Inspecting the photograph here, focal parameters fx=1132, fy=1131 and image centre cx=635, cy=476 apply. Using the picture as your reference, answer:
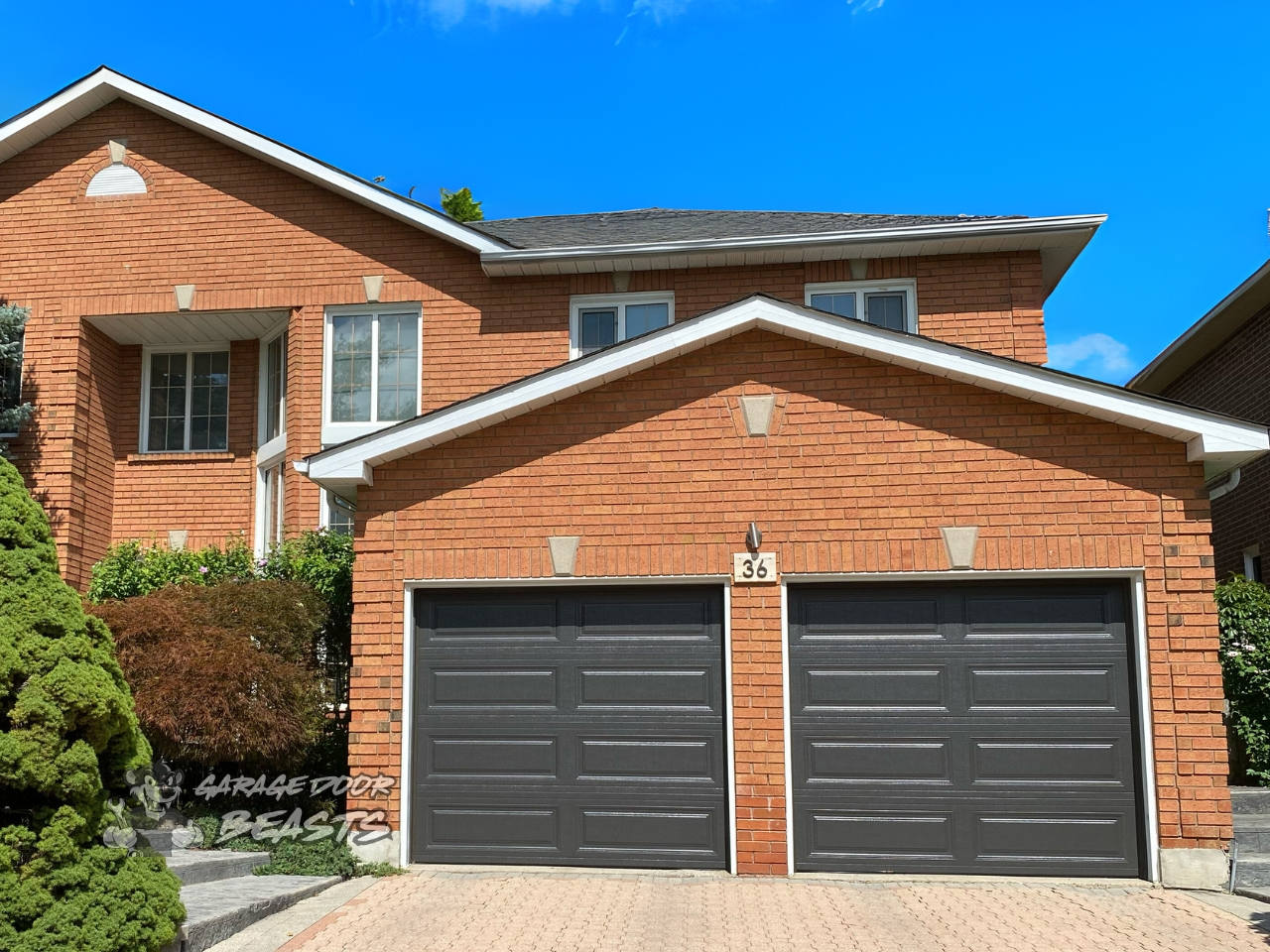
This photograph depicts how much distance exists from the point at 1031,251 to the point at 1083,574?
5745mm

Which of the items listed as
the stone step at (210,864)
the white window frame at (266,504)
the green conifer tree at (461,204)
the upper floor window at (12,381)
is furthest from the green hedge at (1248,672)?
the green conifer tree at (461,204)

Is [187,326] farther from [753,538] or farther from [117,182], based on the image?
[753,538]

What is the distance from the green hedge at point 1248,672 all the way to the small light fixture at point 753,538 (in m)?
4.81

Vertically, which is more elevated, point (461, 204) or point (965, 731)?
point (461, 204)

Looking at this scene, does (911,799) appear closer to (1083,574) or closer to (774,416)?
(1083,574)

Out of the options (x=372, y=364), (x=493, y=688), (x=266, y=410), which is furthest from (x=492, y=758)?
(x=266, y=410)

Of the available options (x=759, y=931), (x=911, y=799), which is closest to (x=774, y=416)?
(x=911, y=799)

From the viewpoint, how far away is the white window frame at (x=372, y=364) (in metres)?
14.1

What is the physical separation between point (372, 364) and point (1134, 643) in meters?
9.51

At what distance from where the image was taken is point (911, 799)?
8719mm

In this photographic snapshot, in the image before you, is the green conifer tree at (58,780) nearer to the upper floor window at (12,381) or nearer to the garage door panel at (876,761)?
the garage door panel at (876,761)

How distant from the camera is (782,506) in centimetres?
900

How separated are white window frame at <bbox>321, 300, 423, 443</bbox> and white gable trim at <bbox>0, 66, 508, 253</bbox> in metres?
1.10

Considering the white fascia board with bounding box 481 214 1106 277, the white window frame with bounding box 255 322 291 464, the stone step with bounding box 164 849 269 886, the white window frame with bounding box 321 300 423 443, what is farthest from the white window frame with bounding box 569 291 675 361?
the stone step with bounding box 164 849 269 886
